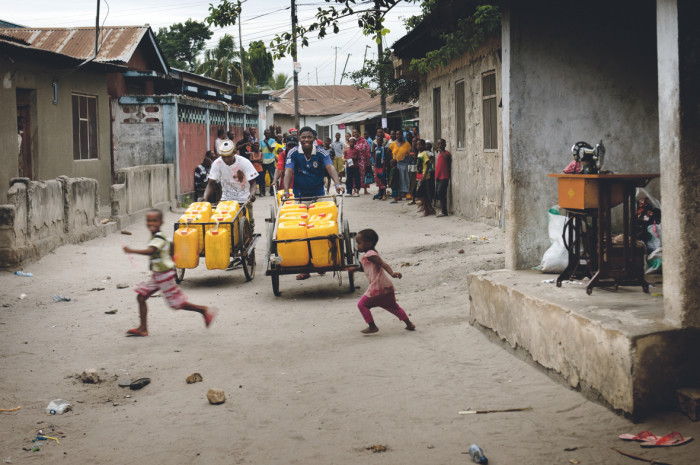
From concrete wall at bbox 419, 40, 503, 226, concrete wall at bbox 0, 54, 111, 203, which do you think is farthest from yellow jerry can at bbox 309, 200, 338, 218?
concrete wall at bbox 0, 54, 111, 203

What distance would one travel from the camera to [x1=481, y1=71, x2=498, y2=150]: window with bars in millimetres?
14252

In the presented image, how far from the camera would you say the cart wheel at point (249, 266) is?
10328 millimetres

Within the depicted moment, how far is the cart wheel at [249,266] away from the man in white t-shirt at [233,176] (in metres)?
0.74

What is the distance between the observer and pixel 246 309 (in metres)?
8.79

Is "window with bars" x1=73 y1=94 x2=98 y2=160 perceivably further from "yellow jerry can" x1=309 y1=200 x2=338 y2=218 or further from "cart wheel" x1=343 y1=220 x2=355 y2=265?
"cart wheel" x1=343 y1=220 x2=355 y2=265

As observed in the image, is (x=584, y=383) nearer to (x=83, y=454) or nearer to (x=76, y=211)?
(x=83, y=454)

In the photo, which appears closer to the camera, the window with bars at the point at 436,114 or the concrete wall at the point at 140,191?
the concrete wall at the point at 140,191

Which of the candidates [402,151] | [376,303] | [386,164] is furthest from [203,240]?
[386,164]

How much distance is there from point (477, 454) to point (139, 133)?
18.8 meters

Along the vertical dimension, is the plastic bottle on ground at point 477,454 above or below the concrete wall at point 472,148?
below

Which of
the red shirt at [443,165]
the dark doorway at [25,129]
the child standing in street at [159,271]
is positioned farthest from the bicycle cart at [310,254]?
the dark doorway at [25,129]

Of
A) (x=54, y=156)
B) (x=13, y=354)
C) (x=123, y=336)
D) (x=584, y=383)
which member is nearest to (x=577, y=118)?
(x=584, y=383)

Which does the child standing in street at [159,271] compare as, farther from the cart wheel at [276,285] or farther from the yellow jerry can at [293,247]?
the cart wheel at [276,285]

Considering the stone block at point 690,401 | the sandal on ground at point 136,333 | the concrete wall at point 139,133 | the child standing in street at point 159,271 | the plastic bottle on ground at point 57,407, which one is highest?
the concrete wall at point 139,133
